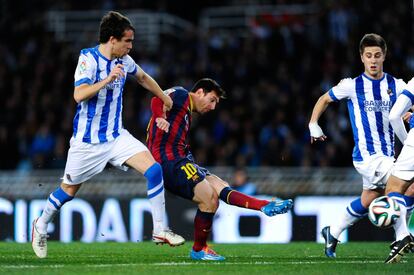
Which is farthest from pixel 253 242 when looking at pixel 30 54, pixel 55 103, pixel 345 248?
pixel 30 54

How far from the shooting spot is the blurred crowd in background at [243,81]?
59.4ft

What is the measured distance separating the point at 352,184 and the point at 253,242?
1.78m

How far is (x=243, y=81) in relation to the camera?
1983cm

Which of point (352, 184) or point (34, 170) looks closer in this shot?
point (352, 184)

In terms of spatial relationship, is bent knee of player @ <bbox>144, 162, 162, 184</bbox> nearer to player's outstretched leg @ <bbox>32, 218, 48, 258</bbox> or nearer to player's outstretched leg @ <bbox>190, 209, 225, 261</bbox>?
player's outstretched leg @ <bbox>190, 209, 225, 261</bbox>

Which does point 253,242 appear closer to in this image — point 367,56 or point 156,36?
point 367,56

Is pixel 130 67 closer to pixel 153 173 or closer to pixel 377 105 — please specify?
pixel 153 173

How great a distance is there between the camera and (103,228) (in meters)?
15.6

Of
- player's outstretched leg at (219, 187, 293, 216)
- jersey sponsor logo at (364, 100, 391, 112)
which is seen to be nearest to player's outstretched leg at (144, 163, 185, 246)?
player's outstretched leg at (219, 187, 293, 216)

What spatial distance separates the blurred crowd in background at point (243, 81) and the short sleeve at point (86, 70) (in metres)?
7.78

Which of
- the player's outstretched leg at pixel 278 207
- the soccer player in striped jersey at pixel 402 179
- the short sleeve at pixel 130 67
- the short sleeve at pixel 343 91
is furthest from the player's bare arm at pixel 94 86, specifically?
the soccer player in striped jersey at pixel 402 179

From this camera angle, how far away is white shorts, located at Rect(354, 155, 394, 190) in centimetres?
1052

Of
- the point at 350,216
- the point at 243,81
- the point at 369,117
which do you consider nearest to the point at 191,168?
the point at 350,216

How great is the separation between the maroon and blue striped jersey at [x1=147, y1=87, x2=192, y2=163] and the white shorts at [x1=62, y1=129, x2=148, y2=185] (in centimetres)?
35
